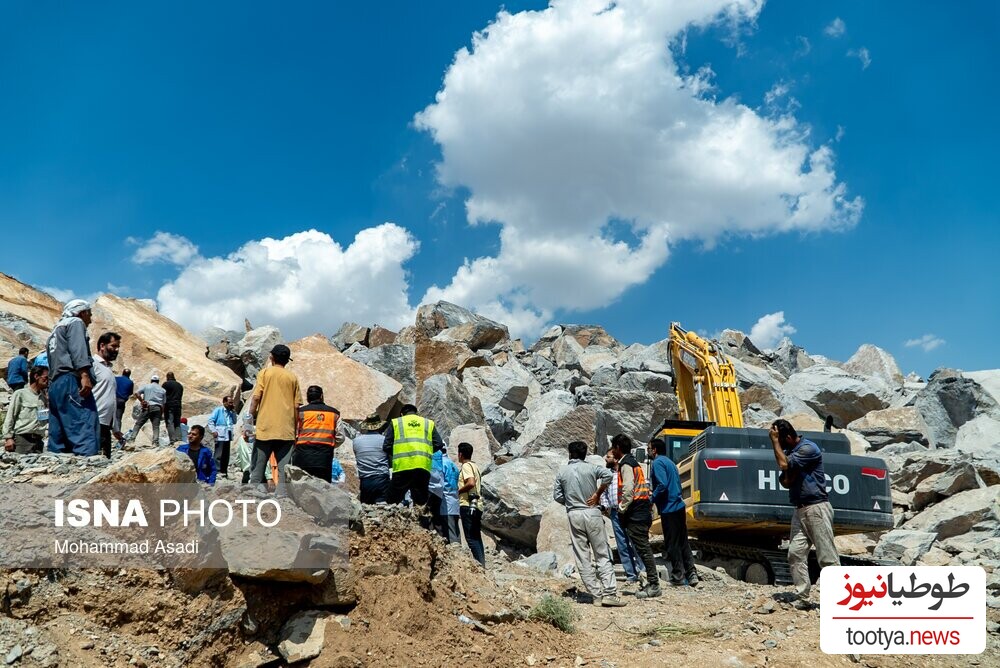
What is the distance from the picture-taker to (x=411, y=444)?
6.71m

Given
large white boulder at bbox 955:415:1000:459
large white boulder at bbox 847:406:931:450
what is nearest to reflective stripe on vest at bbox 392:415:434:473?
large white boulder at bbox 955:415:1000:459

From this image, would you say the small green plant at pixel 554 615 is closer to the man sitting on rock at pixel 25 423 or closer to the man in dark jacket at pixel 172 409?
the man sitting on rock at pixel 25 423

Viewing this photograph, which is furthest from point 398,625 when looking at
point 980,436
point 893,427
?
point 893,427

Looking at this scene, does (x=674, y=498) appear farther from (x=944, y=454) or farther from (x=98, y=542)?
(x=944, y=454)

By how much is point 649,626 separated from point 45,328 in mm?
16589

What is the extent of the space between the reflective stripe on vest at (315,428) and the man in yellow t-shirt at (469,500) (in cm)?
190

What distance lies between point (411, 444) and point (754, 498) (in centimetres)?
475

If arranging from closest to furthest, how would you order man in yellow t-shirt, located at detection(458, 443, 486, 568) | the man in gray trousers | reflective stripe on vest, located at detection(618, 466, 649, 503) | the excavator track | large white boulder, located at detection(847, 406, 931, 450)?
the man in gray trousers < reflective stripe on vest, located at detection(618, 466, 649, 503) < man in yellow t-shirt, located at detection(458, 443, 486, 568) < the excavator track < large white boulder, located at detection(847, 406, 931, 450)

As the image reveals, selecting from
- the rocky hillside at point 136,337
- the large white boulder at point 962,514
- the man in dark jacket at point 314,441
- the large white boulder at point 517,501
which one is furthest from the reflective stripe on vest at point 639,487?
the rocky hillside at point 136,337

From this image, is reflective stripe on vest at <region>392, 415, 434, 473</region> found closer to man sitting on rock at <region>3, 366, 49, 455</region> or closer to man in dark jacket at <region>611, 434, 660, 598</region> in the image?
man in dark jacket at <region>611, 434, 660, 598</region>

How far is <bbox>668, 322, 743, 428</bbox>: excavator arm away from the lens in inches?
511

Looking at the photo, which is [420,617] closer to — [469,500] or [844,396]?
[469,500]

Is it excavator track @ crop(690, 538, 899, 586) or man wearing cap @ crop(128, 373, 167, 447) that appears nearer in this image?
excavator track @ crop(690, 538, 899, 586)

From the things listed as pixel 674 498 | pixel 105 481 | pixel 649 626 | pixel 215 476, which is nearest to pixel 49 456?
pixel 105 481
